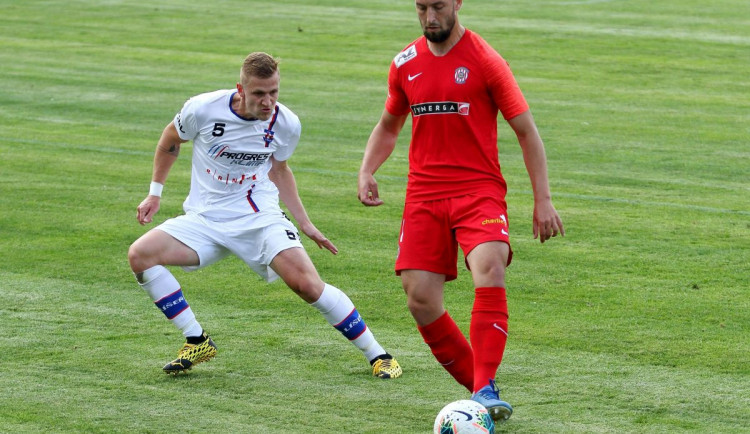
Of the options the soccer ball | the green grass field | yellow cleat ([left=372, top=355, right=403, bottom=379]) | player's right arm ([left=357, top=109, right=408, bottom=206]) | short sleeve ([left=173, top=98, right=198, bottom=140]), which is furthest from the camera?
short sleeve ([left=173, top=98, right=198, bottom=140])

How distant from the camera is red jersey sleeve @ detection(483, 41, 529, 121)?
6109 millimetres

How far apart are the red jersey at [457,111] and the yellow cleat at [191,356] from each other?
1.65 m

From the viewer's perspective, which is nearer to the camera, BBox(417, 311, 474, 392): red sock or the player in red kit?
the player in red kit

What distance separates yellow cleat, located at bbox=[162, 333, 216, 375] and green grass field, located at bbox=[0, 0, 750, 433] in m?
0.10

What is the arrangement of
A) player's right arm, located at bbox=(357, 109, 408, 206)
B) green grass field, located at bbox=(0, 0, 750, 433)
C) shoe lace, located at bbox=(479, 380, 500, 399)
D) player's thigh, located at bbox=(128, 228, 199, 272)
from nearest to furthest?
1. shoe lace, located at bbox=(479, 380, 500, 399)
2. green grass field, located at bbox=(0, 0, 750, 433)
3. player's right arm, located at bbox=(357, 109, 408, 206)
4. player's thigh, located at bbox=(128, 228, 199, 272)

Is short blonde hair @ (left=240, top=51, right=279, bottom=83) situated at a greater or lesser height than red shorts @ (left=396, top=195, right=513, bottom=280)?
greater

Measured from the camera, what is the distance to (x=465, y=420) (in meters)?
5.74

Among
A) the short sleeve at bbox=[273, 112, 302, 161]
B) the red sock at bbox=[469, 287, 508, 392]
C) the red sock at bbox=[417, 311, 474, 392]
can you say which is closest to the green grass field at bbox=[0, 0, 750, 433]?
the red sock at bbox=[417, 311, 474, 392]

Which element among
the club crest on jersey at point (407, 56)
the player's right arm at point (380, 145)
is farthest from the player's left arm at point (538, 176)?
the player's right arm at point (380, 145)

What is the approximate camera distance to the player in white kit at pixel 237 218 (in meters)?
7.12

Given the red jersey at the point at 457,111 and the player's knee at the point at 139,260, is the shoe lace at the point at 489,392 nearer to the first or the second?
the red jersey at the point at 457,111

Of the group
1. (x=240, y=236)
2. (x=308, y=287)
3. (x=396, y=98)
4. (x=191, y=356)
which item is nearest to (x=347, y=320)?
(x=308, y=287)

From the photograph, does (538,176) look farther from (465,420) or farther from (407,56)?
(465,420)

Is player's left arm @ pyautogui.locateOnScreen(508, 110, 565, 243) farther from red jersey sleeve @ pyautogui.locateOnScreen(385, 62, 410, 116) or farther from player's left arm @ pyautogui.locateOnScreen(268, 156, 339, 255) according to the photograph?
player's left arm @ pyautogui.locateOnScreen(268, 156, 339, 255)
